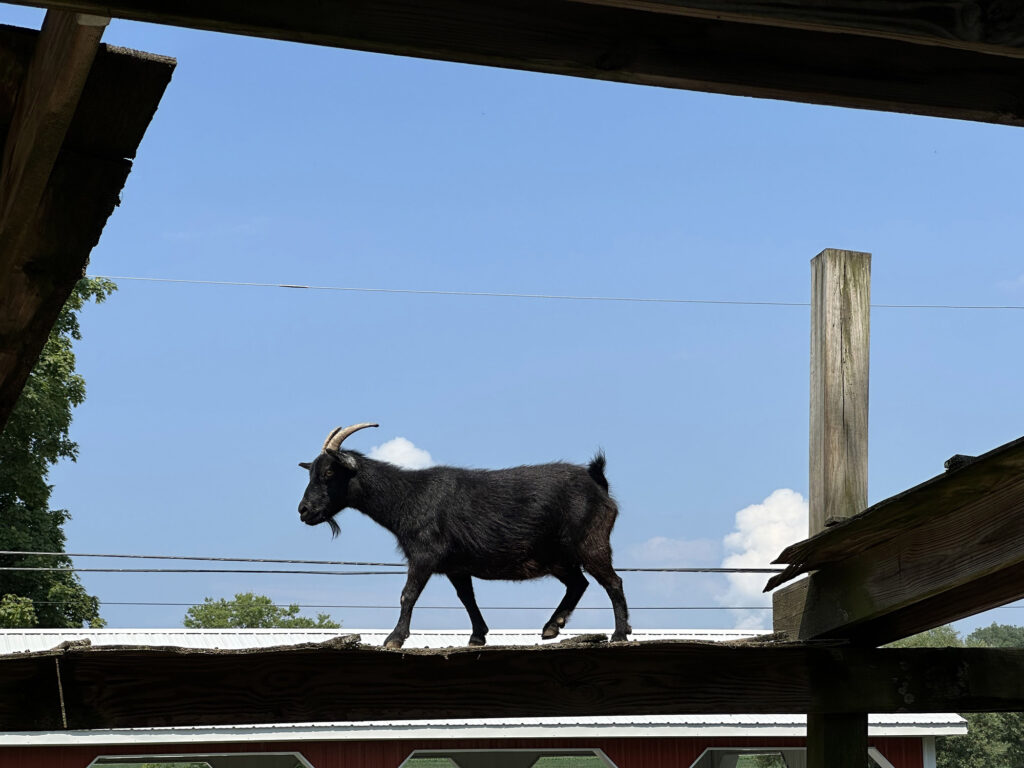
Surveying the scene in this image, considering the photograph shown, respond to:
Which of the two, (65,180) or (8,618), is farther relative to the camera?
(8,618)

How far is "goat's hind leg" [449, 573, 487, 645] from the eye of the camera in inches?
268

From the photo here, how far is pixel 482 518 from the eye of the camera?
6875mm

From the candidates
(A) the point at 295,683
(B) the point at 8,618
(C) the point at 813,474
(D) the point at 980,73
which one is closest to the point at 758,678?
(C) the point at 813,474

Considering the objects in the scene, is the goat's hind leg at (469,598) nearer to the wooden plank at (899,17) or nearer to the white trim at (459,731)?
the wooden plank at (899,17)

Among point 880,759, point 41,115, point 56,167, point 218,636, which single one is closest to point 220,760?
point 218,636

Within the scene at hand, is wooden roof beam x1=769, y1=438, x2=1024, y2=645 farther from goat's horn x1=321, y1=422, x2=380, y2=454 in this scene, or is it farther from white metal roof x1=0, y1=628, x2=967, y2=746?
white metal roof x1=0, y1=628, x2=967, y2=746

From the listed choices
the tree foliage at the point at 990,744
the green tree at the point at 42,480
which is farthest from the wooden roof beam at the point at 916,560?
the tree foliage at the point at 990,744

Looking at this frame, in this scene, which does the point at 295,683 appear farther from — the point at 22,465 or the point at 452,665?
the point at 22,465

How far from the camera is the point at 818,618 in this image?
4.80 metres

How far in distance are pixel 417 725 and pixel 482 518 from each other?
7885mm

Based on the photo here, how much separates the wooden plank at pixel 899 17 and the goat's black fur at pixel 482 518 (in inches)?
189

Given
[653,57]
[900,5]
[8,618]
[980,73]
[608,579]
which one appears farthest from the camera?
[8,618]

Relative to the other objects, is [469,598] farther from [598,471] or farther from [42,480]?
[42,480]

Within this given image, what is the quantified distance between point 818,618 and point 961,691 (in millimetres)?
597
